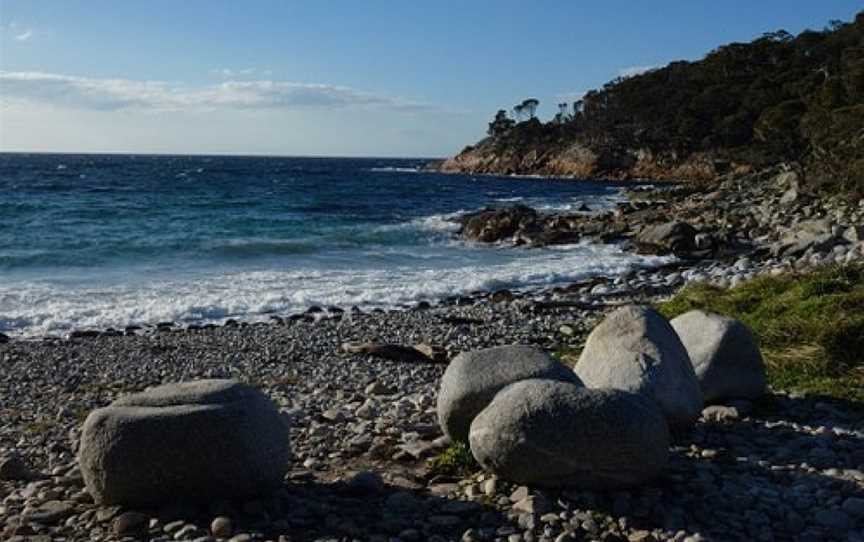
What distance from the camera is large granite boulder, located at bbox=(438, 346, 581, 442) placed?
6.93 m

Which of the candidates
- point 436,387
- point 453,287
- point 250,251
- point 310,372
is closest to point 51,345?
point 310,372

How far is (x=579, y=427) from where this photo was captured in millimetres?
5891

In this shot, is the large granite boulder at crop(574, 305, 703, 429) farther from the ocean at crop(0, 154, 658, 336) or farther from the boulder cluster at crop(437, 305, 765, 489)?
the ocean at crop(0, 154, 658, 336)

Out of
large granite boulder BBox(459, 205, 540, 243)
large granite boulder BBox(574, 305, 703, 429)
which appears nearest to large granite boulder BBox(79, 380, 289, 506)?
large granite boulder BBox(574, 305, 703, 429)

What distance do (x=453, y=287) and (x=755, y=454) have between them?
48.7 feet

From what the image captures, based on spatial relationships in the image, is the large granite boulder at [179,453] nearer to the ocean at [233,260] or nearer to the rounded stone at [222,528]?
the rounded stone at [222,528]

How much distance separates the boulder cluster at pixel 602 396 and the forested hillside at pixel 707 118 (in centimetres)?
2862

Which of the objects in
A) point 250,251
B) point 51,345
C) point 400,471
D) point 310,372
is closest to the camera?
point 400,471

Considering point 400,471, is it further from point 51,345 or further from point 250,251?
point 250,251

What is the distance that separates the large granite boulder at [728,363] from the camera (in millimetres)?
8375

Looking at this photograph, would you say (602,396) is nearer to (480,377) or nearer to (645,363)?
(480,377)

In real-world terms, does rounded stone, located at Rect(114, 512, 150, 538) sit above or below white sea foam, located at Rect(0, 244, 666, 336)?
above

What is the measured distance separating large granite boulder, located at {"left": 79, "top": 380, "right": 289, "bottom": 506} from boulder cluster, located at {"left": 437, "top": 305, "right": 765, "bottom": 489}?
5.27ft

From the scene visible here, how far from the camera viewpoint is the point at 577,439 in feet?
19.3
